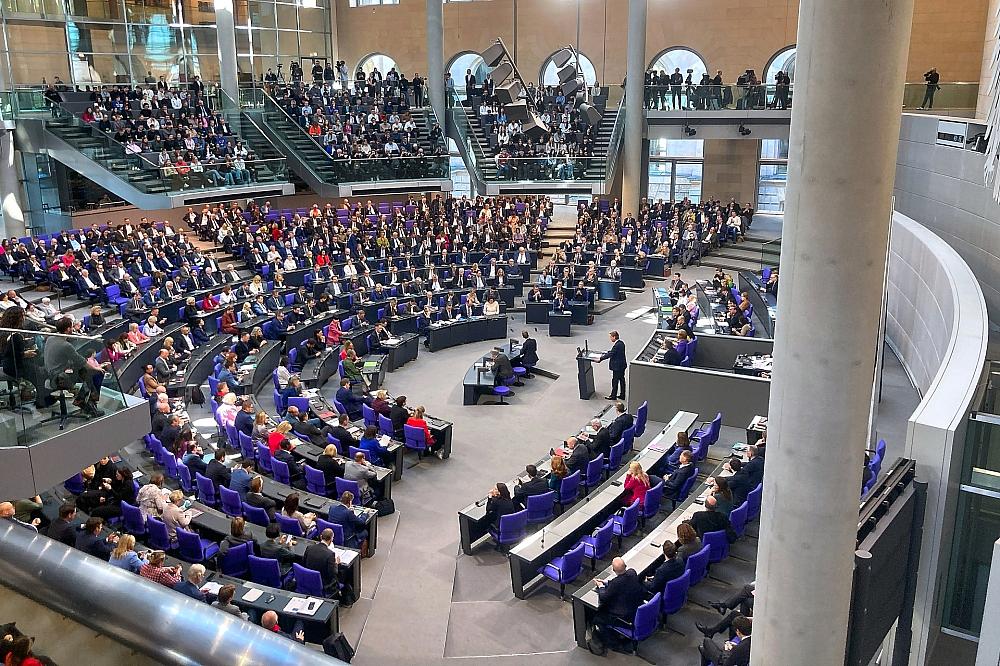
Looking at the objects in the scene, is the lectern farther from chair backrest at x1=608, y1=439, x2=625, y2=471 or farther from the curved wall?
the curved wall

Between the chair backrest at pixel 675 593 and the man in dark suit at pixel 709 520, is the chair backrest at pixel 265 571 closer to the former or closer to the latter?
the chair backrest at pixel 675 593

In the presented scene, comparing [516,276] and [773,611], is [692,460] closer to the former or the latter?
[773,611]

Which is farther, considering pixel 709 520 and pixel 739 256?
pixel 739 256

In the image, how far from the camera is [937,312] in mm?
13367

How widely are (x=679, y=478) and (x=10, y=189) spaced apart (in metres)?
22.2

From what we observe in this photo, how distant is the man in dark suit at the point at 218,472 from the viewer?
442 inches

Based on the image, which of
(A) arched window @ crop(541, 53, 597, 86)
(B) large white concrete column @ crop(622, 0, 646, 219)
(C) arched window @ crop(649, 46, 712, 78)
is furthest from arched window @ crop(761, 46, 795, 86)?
(B) large white concrete column @ crop(622, 0, 646, 219)

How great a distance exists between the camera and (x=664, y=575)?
8.95 meters

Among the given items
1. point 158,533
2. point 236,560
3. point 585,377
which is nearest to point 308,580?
point 236,560

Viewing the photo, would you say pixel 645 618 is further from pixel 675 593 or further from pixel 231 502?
pixel 231 502

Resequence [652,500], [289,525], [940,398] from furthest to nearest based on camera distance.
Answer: [652,500]
[289,525]
[940,398]

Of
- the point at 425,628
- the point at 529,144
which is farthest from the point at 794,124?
the point at 529,144

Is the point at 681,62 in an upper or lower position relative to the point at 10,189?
upper

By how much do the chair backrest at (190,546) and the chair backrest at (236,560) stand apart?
1.56 feet
